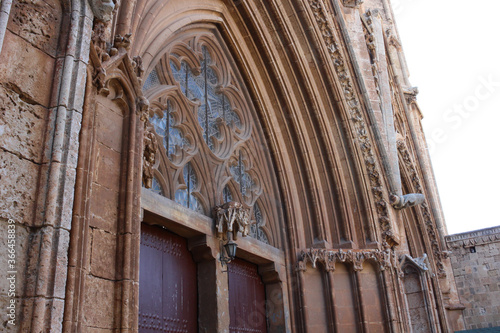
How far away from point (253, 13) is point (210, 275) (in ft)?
15.9

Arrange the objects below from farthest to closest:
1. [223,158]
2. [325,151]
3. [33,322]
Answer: [325,151] → [223,158] → [33,322]

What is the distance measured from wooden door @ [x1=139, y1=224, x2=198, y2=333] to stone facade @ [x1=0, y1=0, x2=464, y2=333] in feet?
0.37

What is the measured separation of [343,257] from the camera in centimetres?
904

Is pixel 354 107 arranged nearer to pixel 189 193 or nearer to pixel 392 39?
pixel 189 193

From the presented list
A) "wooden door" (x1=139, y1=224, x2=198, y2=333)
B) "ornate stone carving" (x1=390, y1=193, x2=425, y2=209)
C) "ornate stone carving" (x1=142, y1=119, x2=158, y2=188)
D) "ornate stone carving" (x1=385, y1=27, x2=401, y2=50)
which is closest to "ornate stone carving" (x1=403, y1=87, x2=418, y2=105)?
"ornate stone carving" (x1=385, y1=27, x2=401, y2=50)

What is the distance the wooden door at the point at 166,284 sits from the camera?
20.5ft

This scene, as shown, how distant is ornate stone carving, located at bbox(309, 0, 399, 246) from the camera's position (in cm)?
980

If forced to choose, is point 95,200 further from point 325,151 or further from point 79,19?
point 325,151

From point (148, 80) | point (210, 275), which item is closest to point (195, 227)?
point (210, 275)

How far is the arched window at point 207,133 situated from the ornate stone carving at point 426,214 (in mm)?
6966

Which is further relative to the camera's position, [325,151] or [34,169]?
[325,151]

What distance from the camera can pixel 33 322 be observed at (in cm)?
284

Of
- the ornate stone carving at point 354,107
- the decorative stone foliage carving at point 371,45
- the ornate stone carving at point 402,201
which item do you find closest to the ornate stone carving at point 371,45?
the decorative stone foliage carving at point 371,45

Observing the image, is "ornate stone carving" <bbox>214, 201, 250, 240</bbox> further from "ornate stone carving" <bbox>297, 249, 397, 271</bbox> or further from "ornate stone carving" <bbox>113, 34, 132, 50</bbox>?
"ornate stone carving" <bbox>113, 34, 132, 50</bbox>
